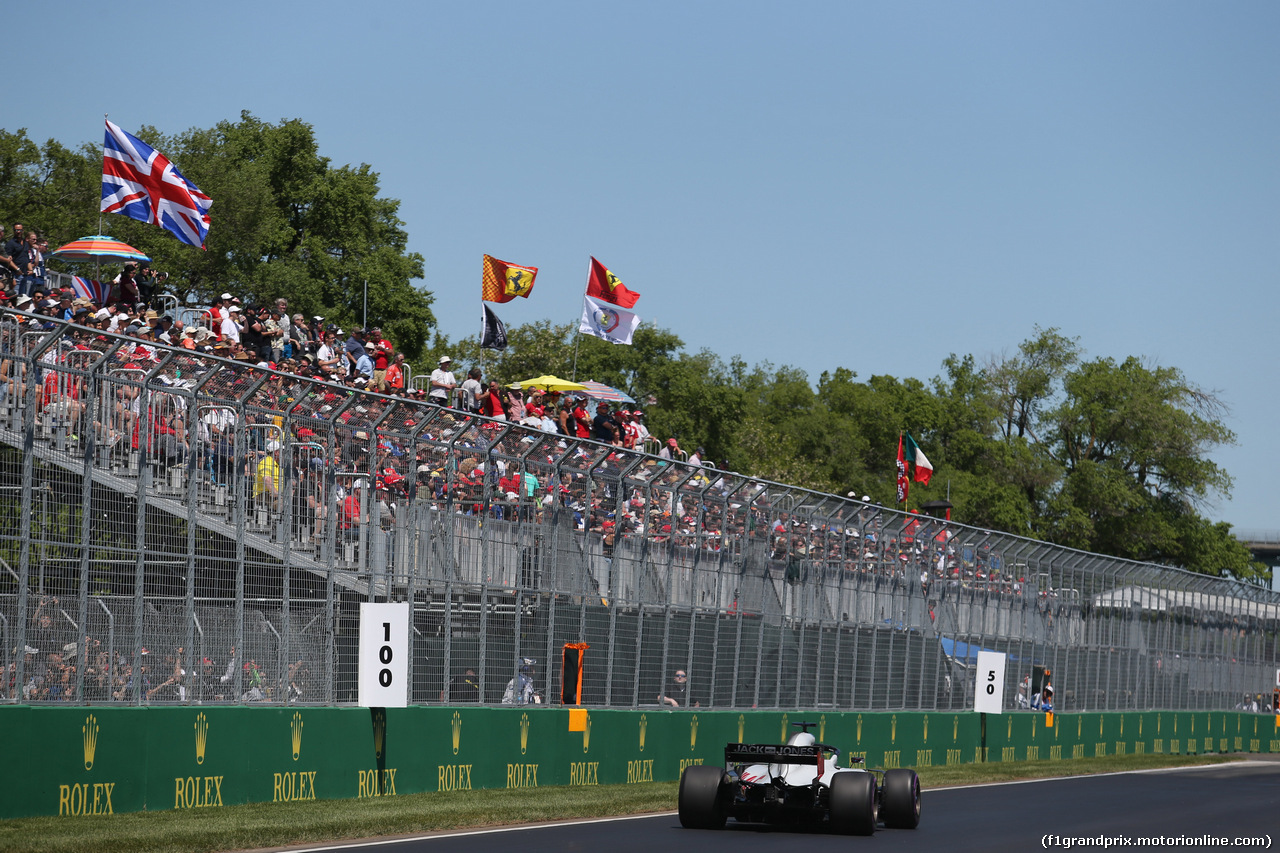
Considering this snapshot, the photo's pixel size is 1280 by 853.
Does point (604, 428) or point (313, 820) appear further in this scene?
point (604, 428)

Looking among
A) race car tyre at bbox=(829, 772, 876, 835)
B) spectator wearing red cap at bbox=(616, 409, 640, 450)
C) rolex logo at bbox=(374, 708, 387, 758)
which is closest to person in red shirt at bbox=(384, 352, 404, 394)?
spectator wearing red cap at bbox=(616, 409, 640, 450)

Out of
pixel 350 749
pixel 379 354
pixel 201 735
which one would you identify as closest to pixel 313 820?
pixel 201 735

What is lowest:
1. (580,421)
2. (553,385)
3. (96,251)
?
(580,421)

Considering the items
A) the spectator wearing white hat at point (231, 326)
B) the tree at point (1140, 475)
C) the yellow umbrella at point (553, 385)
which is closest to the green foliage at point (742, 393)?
the tree at point (1140, 475)

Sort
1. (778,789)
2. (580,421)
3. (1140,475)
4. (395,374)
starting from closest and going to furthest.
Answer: (778,789) → (395,374) → (580,421) → (1140,475)

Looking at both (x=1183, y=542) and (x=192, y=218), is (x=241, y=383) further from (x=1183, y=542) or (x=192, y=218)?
(x=1183, y=542)

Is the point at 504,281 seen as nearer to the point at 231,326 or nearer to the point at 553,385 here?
the point at 553,385

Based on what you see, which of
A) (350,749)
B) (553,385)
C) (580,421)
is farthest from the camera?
(553,385)

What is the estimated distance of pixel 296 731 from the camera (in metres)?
15.7

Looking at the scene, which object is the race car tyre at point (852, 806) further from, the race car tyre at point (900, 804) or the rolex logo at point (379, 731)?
the rolex logo at point (379, 731)

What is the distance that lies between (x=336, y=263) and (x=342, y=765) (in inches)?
1827

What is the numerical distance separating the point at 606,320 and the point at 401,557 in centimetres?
1629

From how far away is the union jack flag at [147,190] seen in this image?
24.3 meters
